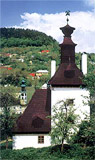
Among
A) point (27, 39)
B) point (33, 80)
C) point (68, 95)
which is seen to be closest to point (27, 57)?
point (27, 39)

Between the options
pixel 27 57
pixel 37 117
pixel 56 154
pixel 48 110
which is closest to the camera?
pixel 56 154

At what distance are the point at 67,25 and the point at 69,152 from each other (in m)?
11.6

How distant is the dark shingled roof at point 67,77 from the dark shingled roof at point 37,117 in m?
2.06

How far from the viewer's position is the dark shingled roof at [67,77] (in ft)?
77.2

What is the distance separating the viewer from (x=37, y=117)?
2366 centimetres

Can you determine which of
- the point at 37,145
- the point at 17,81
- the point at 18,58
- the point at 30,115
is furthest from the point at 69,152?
the point at 18,58

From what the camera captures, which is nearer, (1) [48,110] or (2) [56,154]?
(2) [56,154]

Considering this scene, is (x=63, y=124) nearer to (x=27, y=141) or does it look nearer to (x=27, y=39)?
(x=27, y=141)

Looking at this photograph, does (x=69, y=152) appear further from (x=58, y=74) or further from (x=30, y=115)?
(x=58, y=74)

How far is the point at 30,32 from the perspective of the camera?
199 metres

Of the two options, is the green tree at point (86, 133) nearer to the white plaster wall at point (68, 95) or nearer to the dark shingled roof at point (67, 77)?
the white plaster wall at point (68, 95)

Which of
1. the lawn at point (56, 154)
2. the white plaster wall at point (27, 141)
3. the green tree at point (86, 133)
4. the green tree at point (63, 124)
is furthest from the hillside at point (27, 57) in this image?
the lawn at point (56, 154)

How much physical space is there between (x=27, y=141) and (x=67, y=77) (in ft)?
21.8

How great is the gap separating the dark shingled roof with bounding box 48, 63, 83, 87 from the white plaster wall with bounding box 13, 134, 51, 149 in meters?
4.89
